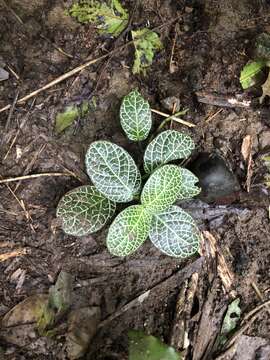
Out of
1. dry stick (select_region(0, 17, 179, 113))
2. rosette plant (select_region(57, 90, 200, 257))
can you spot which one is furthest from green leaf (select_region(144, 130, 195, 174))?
dry stick (select_region(0, 17, 179, 113))

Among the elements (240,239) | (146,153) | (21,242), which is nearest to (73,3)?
(146,153)

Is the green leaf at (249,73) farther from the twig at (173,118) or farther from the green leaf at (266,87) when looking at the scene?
the twig at (173,118)

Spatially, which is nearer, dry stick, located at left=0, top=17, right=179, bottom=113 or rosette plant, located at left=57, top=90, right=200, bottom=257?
rosette plant, located at left=57, top=90, right=200, bottom=257

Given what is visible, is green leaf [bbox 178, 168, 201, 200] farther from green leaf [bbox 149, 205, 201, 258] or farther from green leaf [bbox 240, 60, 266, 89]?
green leaf [bbox 240, 60, 266, 89]

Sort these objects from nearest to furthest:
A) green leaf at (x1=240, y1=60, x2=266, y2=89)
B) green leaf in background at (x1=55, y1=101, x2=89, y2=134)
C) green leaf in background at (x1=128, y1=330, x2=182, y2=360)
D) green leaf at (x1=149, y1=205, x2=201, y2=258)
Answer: green leaf in background at (x1=128, y1=330, x2=182, y2=360), green leaf at (x1=149, y1=205, x2=201, y2=258), green leaf in background at (x1=55, y1=101, x2=89, y2=134), green leaf at (x1=240, y1=60, x2=266, y2=89)

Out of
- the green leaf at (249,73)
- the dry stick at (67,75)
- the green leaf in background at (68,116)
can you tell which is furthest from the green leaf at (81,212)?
the green leaf at (249,73)

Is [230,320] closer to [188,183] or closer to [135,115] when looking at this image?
[188,183]

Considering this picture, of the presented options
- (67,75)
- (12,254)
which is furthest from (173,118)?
(12,254)
